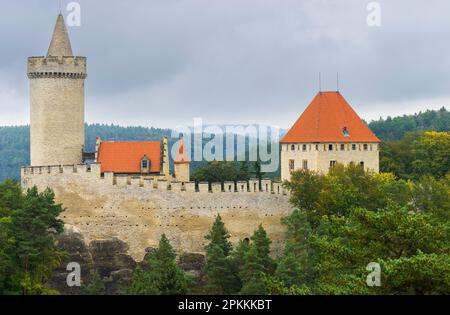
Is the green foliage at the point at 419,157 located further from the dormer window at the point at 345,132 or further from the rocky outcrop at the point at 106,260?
the rocky outcrop at the point at 106,260

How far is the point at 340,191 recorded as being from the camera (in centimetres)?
6219

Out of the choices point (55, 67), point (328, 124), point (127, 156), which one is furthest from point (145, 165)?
point (328, 124)

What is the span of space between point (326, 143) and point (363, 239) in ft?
87.3

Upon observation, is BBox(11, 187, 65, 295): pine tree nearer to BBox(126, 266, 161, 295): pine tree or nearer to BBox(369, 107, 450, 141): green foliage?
BBox(126, 266, 161, 295): pine tree

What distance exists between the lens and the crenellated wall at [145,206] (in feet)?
196

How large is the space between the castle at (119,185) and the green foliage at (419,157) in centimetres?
1646

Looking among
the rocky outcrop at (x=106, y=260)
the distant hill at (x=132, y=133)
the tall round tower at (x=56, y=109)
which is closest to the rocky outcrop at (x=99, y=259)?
the rocky outcrop at (x=106, y=260)

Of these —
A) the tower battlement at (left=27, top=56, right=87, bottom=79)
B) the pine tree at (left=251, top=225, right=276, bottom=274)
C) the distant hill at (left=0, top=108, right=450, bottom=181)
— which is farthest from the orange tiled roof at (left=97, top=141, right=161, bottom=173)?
the distant hill at (left=0, top=108, right=450, bottom=181)

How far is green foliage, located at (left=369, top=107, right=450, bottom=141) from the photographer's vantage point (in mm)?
140500

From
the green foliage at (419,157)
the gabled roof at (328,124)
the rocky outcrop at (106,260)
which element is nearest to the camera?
the rocky outcrop at (106,260)

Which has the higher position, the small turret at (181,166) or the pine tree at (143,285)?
the small turret at (181,166)
